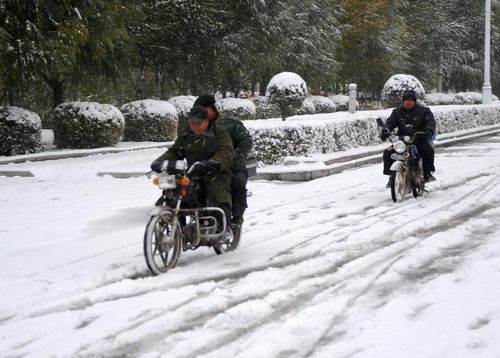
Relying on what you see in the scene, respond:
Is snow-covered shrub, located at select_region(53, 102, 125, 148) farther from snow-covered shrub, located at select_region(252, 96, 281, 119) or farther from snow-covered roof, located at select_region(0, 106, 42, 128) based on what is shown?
snow-covered shrub, located at select_region(252, 96, 281, 119)

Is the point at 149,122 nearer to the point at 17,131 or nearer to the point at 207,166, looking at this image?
the point at 17,131

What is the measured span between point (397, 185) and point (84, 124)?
38.6ft

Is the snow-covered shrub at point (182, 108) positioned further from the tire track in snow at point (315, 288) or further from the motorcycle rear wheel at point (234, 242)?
the motorcycle rear wheel at point (234, 242)

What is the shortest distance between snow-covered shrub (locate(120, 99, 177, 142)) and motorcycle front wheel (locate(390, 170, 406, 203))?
45.3 feet

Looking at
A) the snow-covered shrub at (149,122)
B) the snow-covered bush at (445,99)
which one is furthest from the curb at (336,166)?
the snow-covered bush at (445,99)

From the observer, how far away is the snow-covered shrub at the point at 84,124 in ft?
63.3

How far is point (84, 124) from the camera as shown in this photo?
19297 millimetres

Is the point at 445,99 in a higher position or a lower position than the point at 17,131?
higher

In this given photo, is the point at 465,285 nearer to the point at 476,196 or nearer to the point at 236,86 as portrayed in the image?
the point at 476,196

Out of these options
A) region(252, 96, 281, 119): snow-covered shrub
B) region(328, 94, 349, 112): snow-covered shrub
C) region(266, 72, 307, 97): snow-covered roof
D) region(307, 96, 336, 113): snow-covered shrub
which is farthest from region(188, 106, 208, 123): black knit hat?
region(328, 94, 349, 112): snow-covered shrub

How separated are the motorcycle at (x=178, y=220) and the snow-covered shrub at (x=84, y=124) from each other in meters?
13.4

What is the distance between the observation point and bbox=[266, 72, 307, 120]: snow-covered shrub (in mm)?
19297

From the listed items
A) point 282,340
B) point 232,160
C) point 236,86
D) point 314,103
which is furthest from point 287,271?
point 314,103

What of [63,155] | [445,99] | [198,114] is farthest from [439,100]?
[198,114]
